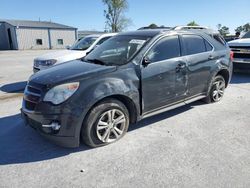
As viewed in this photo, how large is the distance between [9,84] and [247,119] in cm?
764

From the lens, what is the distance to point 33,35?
123 ft

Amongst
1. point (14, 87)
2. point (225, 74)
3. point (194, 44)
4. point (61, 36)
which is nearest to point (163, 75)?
point (194, 44)

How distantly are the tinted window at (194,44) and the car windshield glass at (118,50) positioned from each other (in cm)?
95

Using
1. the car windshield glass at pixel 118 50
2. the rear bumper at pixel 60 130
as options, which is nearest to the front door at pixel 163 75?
the car windshield glass at pixel 118 50

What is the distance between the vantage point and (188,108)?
535cm

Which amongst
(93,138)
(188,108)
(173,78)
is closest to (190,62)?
(173,78)

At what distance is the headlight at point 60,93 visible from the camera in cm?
325

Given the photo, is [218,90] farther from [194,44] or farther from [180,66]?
[180,66]

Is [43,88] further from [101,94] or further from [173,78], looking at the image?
[173,78]

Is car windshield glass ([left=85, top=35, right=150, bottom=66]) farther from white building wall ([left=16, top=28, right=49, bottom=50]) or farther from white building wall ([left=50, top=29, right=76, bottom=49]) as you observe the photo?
Answer: white building wall ([left=50, top=29, right=76, bottom=49])

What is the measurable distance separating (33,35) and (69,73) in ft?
123

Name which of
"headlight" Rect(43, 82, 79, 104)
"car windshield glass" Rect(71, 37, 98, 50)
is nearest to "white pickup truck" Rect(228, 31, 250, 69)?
"car windshield glass" Rect(71, 37, 98, 50)

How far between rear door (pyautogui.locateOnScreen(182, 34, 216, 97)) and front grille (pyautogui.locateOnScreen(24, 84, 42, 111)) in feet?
9.24

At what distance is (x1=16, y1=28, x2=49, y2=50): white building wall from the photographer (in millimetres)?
36037
